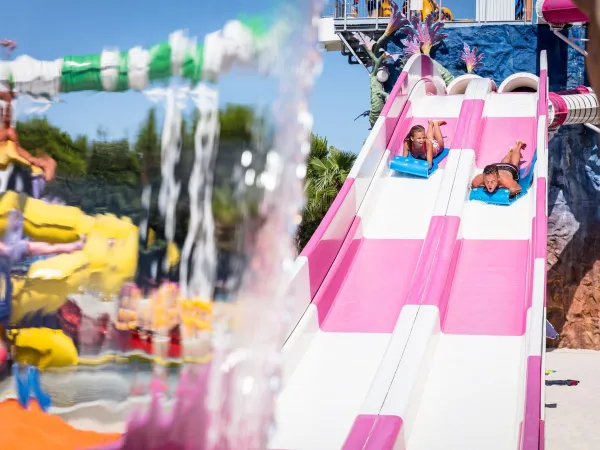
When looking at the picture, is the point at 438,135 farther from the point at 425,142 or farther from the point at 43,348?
the point at 43,348

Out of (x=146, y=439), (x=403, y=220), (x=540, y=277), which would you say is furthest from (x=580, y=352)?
(x=146, y=439)

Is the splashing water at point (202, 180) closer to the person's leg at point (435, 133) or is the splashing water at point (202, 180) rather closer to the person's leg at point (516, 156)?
the person's leg at point (516, 156)

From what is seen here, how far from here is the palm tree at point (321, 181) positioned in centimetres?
1076

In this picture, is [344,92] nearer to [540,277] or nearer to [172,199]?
[172,199]

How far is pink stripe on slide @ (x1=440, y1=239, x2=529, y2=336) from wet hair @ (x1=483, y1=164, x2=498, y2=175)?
0.58 m

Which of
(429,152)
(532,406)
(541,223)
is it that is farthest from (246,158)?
(429,152)

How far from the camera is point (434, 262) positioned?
4293 mm

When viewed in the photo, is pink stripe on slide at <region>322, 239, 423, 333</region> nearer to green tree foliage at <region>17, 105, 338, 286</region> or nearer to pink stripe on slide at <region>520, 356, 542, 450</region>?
pink stripe on slide at <region>520, 356, 542, 450</region>

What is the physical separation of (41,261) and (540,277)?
352 cm

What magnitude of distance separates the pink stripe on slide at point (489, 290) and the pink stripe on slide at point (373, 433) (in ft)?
3.19

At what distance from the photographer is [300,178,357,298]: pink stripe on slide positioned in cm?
425

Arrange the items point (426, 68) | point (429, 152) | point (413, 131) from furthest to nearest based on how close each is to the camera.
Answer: point (426, 68), point (413, 131), point (429, 152)

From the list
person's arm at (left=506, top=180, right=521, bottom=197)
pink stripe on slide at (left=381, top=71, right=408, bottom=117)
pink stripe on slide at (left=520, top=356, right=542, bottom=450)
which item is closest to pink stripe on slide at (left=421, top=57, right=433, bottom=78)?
pink stripe on slide at (left=381, top=71, right=408, bottom=117)

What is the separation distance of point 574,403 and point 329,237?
11.7 ft
